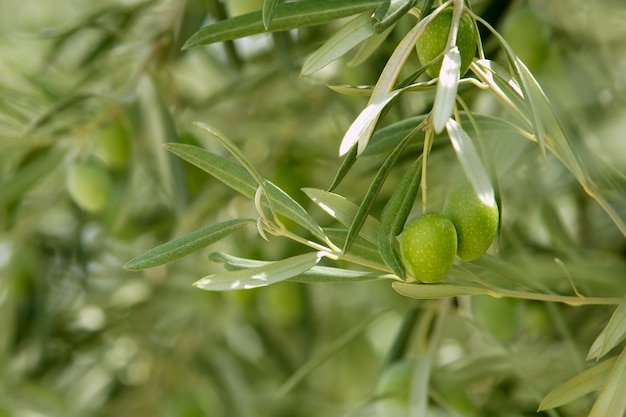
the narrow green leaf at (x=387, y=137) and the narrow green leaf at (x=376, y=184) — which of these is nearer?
the narrow green leaf at (x=376, y=184)

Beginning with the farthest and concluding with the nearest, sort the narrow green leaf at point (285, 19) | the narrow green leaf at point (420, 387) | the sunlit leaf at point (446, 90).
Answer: the narrow green leaf at point (420, 387) → the narrow green leaf at point (285, 19) → the sunlit leaf at point (446, 90)

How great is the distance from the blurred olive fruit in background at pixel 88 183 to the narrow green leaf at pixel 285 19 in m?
0.52

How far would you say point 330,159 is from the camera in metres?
1.47

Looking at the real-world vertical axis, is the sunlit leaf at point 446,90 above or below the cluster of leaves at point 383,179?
above

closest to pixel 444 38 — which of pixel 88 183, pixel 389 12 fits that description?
pixel 389 12

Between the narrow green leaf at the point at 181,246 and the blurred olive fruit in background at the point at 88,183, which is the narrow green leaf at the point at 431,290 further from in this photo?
the blurred olive fruit in background at the point at 88,183

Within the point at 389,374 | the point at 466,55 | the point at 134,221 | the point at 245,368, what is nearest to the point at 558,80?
the point at 389,374

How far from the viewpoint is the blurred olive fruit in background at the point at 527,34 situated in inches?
38.6

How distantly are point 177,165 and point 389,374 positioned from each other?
369 mm

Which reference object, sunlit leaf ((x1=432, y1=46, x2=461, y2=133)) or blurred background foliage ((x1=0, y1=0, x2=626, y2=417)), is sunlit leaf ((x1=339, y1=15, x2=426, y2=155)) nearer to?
sunlit leaf ((x1=432, y1=46, x2=461, y2=133))

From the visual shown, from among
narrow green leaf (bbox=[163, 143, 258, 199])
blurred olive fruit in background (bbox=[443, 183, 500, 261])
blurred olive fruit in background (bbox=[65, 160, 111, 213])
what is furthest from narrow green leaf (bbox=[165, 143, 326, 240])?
blurred olive fruit in background (bbox=[65, 160, 111, 213])

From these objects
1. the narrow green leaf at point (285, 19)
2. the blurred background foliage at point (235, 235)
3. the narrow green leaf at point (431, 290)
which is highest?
the narrow green leaf at point (285, 19)

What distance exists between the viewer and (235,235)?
1477mm

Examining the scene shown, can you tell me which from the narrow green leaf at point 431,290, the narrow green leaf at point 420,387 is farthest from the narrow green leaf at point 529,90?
the narrow green leaf at point 420,387
